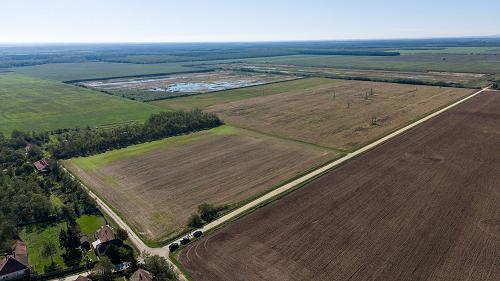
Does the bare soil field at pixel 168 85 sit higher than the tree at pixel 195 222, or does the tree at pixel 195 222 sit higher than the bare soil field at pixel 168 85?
the bare soil field at pixel 168 85

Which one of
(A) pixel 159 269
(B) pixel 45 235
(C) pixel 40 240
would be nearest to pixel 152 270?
(A) pixel 159 269

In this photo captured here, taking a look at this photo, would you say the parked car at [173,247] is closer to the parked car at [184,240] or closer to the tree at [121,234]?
the parked car at [184,240]

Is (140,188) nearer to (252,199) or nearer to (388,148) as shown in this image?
(252,199)

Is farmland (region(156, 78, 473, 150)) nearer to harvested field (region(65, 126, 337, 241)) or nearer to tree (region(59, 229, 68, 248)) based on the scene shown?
harvested field (region(65, 126, 337, 241))

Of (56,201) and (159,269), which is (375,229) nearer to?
(159,269)

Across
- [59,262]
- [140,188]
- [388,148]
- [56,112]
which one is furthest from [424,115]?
[56,112]

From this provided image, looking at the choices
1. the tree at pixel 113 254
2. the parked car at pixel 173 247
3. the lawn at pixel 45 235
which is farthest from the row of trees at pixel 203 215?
the lawn at pixel 45 235
